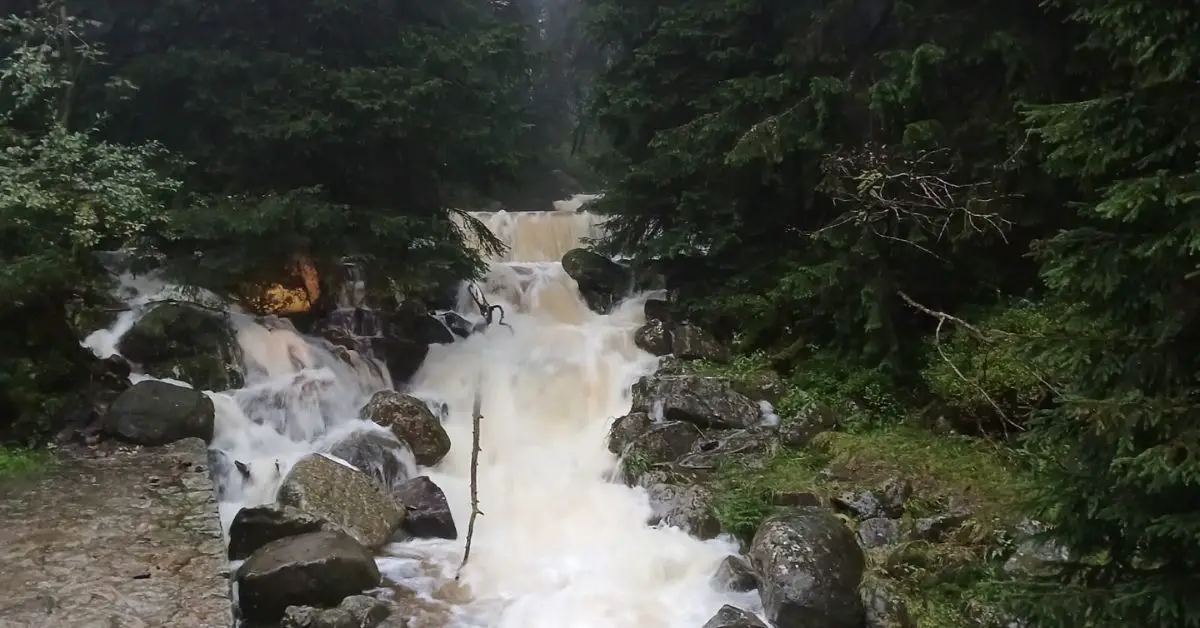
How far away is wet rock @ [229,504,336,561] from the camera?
7605mm

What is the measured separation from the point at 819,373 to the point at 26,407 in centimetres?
929

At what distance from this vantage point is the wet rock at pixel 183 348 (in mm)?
10305

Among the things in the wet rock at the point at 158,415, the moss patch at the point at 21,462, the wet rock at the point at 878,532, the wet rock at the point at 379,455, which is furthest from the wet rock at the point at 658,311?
the moss patch at the point at 21,462

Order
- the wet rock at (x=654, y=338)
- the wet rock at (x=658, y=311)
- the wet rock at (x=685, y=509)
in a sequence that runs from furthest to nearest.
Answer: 1. the wet rock at (x=658, y=311)
2. the wet rock at (x=654, y=338)
3. the wet rock at (x=685, y=509)

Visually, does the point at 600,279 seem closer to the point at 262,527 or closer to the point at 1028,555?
the point at 262,527

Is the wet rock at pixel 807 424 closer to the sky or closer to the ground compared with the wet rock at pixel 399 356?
closer to the ground

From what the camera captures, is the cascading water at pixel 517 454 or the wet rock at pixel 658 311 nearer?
the cascading water at pixel 517 454

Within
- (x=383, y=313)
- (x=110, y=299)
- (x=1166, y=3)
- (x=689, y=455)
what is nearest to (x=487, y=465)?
(x=689, y=455)

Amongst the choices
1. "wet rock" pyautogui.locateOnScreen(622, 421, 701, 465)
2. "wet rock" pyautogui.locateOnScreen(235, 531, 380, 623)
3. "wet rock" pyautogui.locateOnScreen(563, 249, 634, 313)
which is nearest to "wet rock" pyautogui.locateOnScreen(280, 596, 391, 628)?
"wet rock" pyautogui.locateOnScreen(235, 531, 380, 623)

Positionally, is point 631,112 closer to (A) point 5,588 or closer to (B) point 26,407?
(B) point 26,407

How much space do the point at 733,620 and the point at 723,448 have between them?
3.42 m

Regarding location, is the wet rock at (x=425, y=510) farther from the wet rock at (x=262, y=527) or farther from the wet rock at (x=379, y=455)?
the wet rock at (x=262, y=527)

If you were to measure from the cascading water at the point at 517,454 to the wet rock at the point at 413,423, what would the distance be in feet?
0.64

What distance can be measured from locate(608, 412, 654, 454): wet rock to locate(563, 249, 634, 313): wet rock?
3.94m
